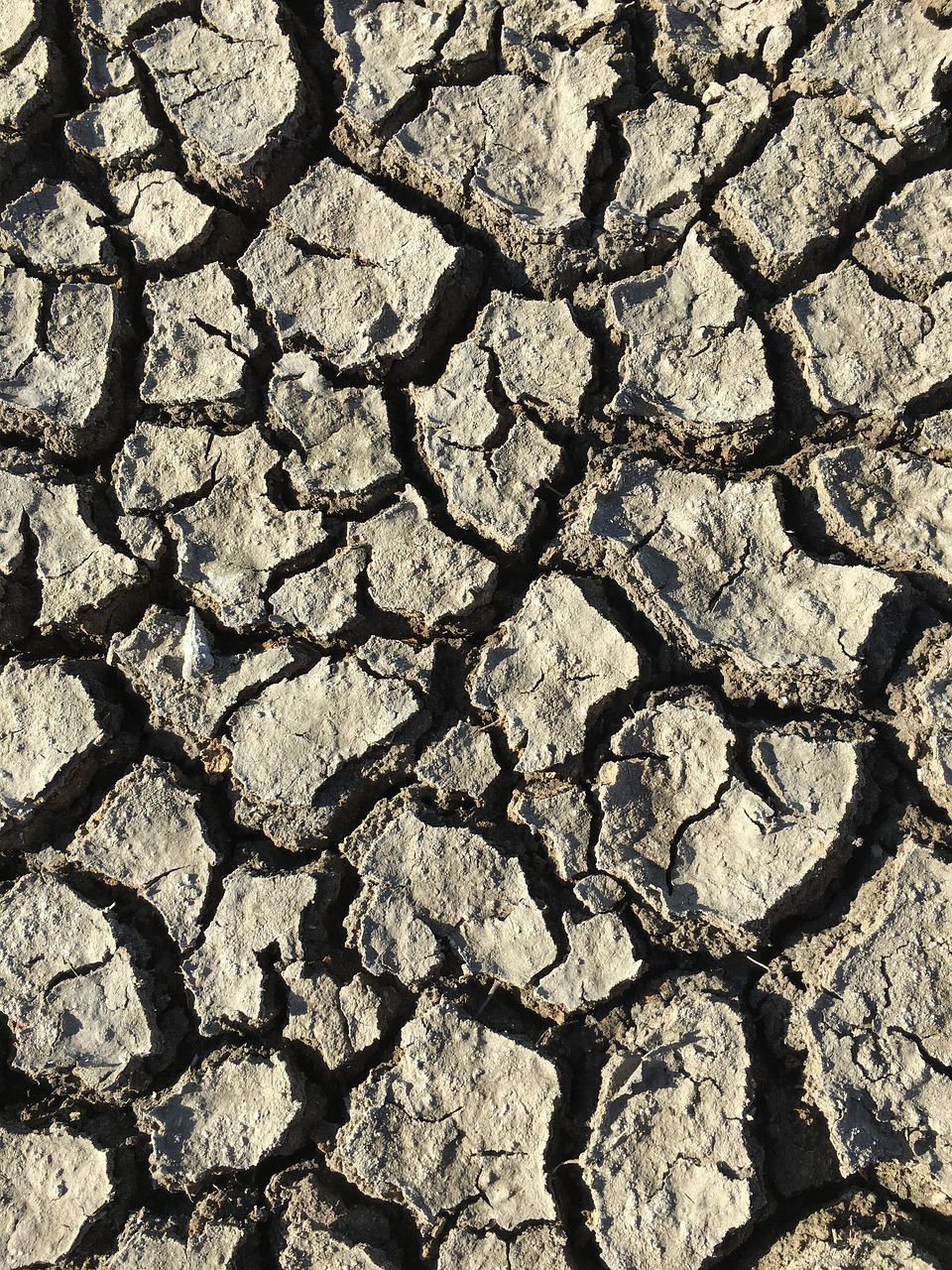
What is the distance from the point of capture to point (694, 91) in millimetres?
1709

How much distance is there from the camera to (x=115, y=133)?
6.03ft

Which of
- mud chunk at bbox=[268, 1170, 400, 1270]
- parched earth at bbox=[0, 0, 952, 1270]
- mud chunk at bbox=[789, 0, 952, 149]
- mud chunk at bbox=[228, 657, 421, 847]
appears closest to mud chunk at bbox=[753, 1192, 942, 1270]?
parched earth at bbox=[0, 0, 952, 1270]

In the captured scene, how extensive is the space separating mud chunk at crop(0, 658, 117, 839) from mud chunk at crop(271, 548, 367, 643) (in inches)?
13.8

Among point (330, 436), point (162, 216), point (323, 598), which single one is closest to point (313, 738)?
point (323, 598)

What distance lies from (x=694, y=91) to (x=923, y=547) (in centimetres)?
91

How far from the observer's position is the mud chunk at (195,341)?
172 cm

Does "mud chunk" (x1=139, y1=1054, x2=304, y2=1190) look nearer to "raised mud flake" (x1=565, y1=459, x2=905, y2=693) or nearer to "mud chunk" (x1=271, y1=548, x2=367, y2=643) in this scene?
"mud chunk" (x1=271, y1=548, x2=367, y2=643)

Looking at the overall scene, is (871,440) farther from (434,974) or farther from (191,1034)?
(191,1034)

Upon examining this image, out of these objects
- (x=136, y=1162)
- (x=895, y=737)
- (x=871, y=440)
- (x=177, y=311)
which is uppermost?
(x=871, y=440)

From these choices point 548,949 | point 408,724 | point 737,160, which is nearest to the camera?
point 548,949

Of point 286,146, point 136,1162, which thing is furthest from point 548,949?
point 286,146

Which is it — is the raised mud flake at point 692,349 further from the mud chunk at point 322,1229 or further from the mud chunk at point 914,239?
the mud chunk at point 322,1229

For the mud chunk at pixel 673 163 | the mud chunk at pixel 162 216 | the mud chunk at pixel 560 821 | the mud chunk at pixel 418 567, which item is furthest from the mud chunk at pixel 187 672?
the mud chunk at pixel 673 163

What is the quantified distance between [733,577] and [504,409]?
48cm
